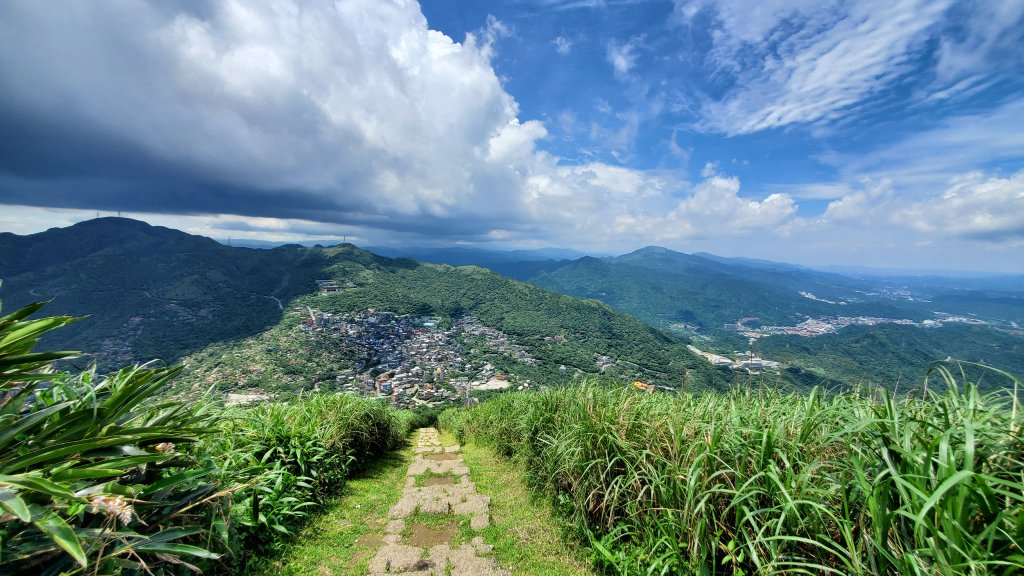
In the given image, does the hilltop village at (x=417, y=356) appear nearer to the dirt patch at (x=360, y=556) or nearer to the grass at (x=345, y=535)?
the grass at (x=345, y=535)

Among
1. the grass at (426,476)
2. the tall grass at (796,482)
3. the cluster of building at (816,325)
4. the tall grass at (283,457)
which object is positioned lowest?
the cluster of building at (816,325)

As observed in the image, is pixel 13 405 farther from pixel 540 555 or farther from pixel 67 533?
pixel 540 555

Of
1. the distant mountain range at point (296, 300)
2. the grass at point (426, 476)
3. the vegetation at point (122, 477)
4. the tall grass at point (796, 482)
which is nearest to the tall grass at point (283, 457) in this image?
the vegetation at point (122, 477)

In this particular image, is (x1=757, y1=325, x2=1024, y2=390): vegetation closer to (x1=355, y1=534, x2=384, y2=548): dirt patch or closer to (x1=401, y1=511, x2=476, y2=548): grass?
(x1=401, y1=511, x2=476, y2=548): grass

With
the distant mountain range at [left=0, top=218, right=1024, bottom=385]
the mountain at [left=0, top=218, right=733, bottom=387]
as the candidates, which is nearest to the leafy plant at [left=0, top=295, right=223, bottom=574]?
the mountain at [left=0, top=218, right=733, bottom=387]

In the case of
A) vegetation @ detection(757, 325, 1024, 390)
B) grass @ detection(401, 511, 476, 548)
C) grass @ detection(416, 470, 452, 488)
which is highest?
grass @ detection(401, 511, 476, 548)

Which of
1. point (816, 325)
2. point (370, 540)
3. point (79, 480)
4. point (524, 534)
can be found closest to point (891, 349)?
point (816, 325)
